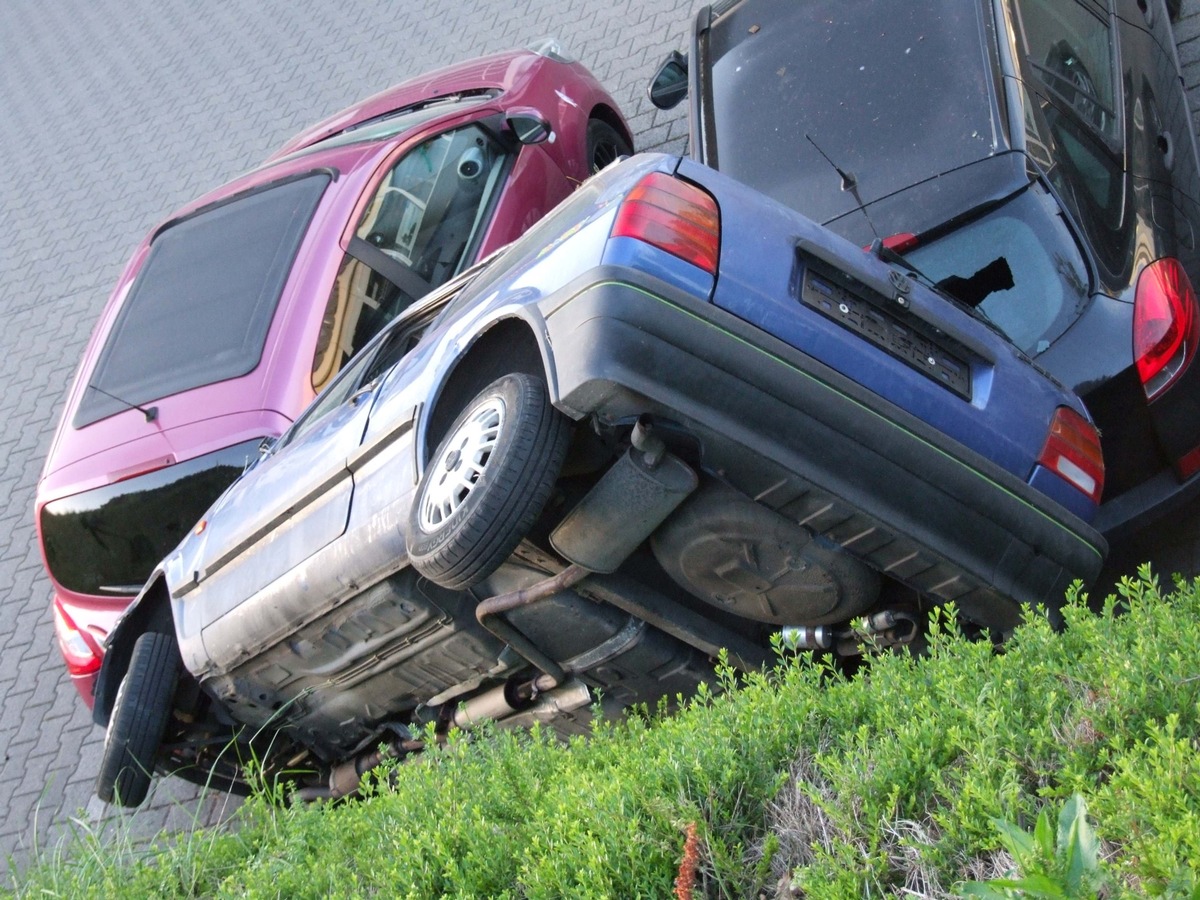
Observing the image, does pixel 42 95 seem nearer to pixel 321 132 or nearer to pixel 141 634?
pixel 321 132

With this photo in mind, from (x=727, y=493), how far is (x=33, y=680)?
581cm

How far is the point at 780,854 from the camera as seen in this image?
255cm

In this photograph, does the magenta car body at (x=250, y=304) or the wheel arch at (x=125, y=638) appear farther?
the magenta car body at (x=250, y=304)

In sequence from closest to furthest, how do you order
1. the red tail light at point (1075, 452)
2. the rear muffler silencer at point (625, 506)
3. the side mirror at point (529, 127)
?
the rear muffler silencer at point (625, 506), the red tail light at point (1075, 452), the side mirror at point (529, 127)

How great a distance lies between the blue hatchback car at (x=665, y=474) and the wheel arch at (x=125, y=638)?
114cm

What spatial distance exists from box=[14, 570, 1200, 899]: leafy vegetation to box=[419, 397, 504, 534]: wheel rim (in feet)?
2.16

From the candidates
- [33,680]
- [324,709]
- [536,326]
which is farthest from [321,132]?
[536,326]

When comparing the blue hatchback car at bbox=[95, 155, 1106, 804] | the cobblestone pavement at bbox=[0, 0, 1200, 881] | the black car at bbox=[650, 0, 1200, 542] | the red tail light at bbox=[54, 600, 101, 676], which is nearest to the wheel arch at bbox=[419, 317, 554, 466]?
the blue hatchback car at bbox=[95, 155, 1106, 804]

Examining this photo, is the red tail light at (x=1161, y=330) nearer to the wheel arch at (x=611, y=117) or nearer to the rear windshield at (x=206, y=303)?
the rear windshield at (x=206, y=303)

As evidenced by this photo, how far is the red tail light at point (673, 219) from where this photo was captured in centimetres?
344

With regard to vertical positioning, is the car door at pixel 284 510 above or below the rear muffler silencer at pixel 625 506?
below

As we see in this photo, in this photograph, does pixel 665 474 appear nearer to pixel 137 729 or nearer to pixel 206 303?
pixel 137 729

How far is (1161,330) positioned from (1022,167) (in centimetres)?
76

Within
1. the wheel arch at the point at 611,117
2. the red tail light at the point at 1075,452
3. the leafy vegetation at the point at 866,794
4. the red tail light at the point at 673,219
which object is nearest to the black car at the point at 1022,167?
the red tail light at the point at 1075,452
